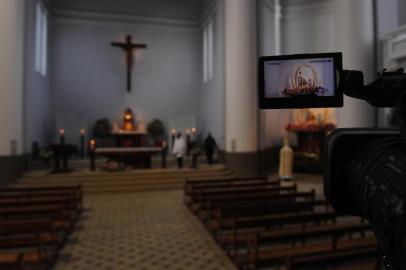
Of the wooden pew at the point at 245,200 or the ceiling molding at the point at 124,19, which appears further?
the ceiling molding at the point at 124,19

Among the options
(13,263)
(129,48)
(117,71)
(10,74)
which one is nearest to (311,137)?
(129,48)

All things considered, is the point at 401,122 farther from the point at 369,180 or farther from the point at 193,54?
the point at 193,54

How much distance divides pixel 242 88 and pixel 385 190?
42.2ft

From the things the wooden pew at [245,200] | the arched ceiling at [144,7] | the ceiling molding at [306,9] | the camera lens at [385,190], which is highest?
the arched ceiling at [144,7]

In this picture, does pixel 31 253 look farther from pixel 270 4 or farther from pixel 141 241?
pixel 270 4

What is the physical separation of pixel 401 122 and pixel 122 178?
37.5ft

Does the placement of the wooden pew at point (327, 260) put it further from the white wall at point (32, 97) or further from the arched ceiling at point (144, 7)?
the arched ceiling at point (144, 7)

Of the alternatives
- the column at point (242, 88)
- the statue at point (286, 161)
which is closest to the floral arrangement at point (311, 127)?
the statue at point (286, 161)

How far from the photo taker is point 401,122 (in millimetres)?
738

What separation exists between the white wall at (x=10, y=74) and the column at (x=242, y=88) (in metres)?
7.57

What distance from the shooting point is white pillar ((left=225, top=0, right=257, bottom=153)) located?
13.5 metres

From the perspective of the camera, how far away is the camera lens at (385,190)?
28.1 inches

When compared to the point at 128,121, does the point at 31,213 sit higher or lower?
lower

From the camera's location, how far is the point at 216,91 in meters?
16.0
